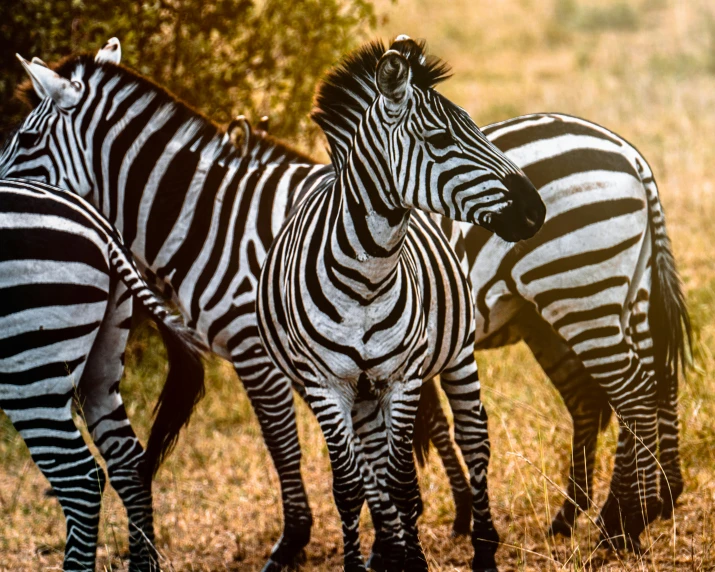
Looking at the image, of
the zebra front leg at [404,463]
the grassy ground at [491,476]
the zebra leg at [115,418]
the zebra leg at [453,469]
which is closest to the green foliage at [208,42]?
the grassy ground at [491,476]

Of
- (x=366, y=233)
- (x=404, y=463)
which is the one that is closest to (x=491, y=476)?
(x=404, y=463)

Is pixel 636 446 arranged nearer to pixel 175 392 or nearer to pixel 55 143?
pixel 175 392

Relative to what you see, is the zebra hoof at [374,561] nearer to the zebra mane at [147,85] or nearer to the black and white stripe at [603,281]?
the black and white stripe at [603,281]

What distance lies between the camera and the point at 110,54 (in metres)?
4.84

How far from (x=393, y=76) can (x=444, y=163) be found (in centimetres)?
35

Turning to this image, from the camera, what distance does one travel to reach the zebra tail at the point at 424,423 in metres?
4.29

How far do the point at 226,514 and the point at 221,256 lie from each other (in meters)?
1.71

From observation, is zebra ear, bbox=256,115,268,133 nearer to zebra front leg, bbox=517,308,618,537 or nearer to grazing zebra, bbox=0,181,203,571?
grazing zebra, bbox=0,181,203,571

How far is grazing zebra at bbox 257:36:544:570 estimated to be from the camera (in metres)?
3.01

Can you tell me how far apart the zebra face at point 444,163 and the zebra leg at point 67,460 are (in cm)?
183

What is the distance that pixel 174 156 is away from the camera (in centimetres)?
466

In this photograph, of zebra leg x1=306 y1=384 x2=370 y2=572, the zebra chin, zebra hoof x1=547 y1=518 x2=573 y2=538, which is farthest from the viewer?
zebra hoof x1=547 y1=518 x2=573 y2=538

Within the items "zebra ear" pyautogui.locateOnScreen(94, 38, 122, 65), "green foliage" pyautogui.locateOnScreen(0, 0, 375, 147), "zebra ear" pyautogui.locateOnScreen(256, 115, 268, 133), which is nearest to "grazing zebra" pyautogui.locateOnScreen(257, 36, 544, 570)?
"zebra ear" pyautogui.locateOnScreen(256, 115, 268, 133)

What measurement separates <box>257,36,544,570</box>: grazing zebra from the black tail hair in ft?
2.35
